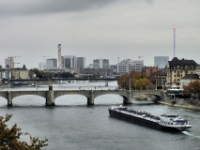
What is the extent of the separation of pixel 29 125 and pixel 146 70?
87.7 metres

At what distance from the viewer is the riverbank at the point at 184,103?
60.4 meters

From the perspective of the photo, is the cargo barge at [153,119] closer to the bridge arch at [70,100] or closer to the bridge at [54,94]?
the bridge at [54,94]

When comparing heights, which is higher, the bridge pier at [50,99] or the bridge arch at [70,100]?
the bridge pier at [50,99]

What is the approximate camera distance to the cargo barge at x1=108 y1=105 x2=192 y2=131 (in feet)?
138

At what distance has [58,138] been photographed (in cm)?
3819

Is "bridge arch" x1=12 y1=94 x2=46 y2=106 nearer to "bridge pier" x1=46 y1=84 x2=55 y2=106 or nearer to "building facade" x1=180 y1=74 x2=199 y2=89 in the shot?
"bridge pier" x1=46 y1=84 x2=55 y2=106

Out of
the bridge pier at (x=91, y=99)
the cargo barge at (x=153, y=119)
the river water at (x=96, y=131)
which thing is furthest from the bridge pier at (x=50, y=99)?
the cargo barge at (x=153, y=119)

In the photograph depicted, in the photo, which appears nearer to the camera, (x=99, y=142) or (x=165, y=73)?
(x=99, y=142)

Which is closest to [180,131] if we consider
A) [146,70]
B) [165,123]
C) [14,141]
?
[165,123]

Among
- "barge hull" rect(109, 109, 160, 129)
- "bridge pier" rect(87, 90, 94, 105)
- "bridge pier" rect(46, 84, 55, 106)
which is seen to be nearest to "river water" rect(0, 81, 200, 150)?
"barge hull" rect(109, 109, 160, 129)

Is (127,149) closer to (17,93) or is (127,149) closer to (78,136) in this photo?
(78,136)

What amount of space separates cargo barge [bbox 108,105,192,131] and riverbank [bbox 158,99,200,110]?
1001cm

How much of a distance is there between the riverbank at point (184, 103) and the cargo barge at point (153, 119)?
10.0 m

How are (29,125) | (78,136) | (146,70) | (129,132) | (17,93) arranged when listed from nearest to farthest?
1. (78,136)
2. (129,132)
3. (29,125)
4. (17,93)
5. (146,70)
